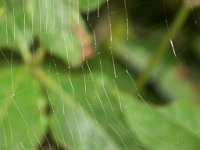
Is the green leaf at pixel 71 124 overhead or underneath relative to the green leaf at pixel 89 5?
underneath

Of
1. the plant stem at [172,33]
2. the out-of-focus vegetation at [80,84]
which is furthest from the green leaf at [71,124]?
the plant stem at [172,33]

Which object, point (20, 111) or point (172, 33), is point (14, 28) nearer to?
point (20, 111)

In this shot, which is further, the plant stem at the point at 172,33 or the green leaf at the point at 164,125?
the plant stem at the point at 172,33

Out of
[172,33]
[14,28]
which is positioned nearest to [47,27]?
[14,28]

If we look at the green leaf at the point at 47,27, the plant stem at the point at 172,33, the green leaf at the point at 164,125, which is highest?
the green leaf at the point at 47,27

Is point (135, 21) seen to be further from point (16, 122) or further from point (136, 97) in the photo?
point (16, 122)

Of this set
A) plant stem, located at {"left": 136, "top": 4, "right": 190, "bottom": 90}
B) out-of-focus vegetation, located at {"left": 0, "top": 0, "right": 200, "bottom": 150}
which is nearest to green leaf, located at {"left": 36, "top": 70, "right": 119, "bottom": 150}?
out-of-focus vegetation, located at {"left": 0, "top": 0, "right": 200, "bottom": 150}

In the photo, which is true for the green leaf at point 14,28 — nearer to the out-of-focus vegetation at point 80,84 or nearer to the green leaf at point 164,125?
the out-of-focus vegetation at point 80,84

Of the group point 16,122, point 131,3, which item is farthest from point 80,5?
point 16,122
